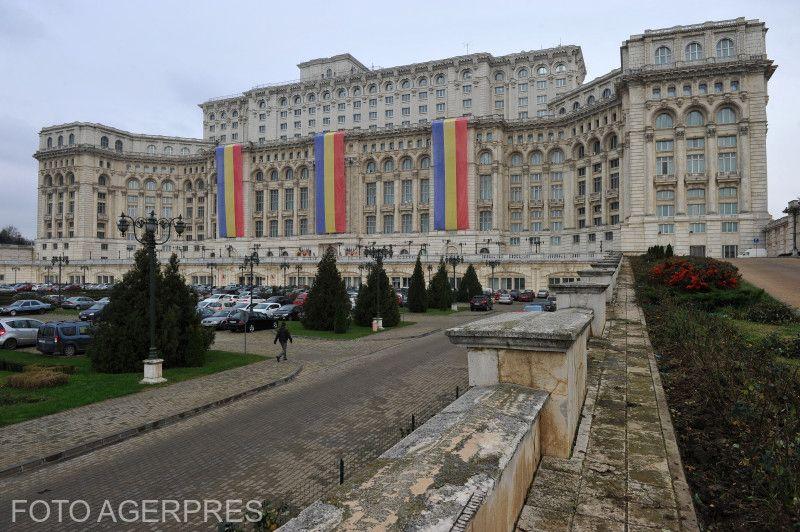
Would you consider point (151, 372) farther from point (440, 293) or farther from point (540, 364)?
point (440, 293)

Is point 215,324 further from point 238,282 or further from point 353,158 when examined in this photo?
point 353,158

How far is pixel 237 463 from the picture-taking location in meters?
8.81

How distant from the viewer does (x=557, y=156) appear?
7969cm

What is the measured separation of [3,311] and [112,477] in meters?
38.8

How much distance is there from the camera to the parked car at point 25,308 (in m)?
37.5

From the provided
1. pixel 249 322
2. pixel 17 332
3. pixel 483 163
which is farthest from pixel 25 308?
pixel 483 163

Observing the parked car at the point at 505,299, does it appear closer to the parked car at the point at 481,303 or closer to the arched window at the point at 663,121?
the parked car at the point at 481,303

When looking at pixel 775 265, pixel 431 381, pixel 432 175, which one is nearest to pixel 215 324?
pixel 431 381

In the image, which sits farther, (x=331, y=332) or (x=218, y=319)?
(x=218, y=319)

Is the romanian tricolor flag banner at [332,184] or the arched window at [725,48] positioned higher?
the arched window at [725,48]

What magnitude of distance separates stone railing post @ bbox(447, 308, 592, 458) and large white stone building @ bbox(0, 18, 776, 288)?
61.4 m

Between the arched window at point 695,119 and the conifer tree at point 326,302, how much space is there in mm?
56428

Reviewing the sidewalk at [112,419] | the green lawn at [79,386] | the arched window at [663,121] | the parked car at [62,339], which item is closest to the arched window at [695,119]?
the arched window at [663,121]

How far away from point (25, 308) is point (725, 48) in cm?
8244
